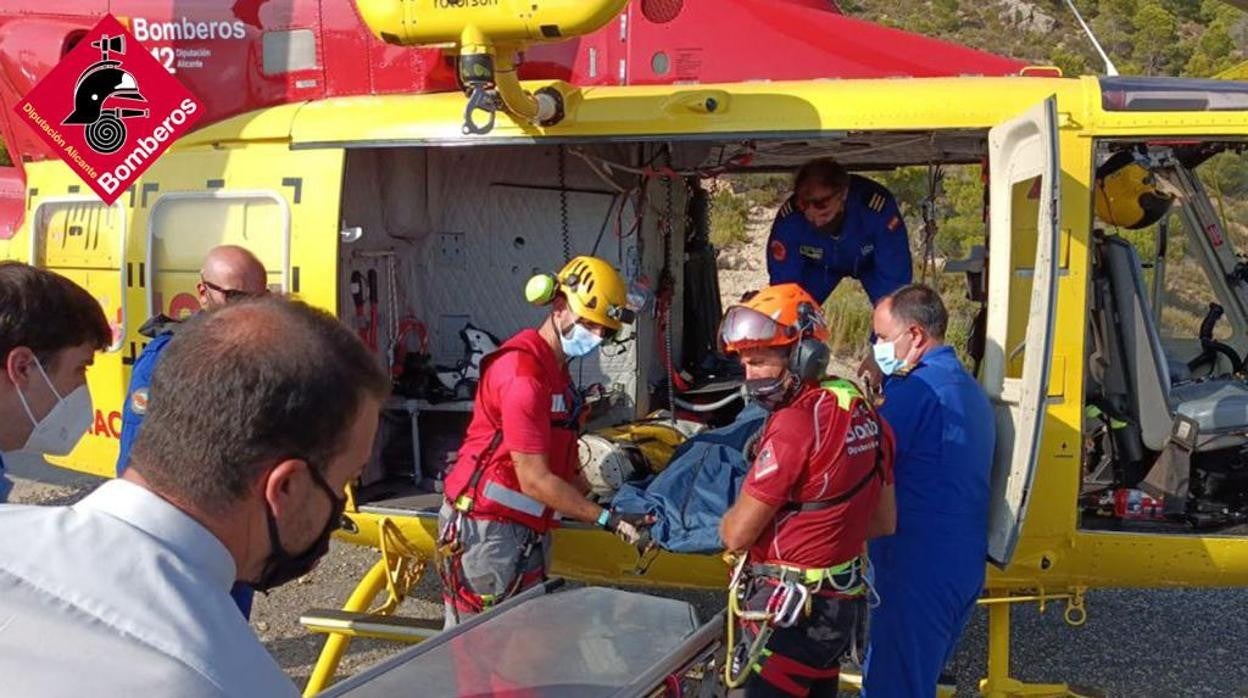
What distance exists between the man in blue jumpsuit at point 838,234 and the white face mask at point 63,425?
12.0ft

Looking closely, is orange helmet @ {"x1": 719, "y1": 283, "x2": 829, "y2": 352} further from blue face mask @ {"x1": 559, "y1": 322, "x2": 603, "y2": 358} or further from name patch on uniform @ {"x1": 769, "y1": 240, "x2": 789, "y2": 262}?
name patch on uniform @ {"x1": 769, "y1": 240, "x2": 789, "y2": 262}

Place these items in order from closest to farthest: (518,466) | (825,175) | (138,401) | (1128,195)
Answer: (138,401) → (518,466) → (1128,195) → (825,175)

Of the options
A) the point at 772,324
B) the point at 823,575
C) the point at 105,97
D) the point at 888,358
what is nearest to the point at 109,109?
the point at 105,97

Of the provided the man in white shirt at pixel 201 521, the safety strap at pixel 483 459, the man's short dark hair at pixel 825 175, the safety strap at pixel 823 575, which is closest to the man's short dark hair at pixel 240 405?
the man in white shirt at pixel 201 521

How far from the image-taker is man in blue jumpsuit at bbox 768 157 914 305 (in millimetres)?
5312

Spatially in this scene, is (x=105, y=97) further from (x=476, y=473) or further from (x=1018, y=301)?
(x=1018, y=301)

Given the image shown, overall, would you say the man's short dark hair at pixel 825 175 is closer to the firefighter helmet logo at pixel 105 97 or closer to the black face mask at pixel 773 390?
the black face mask at pixel 773 390

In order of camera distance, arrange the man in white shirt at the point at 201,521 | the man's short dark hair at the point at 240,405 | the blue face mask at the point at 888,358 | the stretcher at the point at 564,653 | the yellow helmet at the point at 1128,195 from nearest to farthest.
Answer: the man in white shirt at the point at 201,521
the man's short dark hair at the point at 240,405
the stretcher at the point at 564,653
the blue face mask at the point at 888,358
the yellow helmet at the point at 1128,195

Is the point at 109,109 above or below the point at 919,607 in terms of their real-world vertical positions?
above

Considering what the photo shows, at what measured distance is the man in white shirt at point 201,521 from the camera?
924mm

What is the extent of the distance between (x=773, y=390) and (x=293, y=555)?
1.94 meters

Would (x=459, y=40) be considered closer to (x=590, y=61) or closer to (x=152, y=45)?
(x=590, y=61)

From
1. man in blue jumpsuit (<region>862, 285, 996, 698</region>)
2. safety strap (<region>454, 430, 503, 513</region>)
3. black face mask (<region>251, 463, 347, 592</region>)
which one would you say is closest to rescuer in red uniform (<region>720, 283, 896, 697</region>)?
man in blue jumpsuit (<region>862, 285, 996, 698</region>)

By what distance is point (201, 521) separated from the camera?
1.11 m
